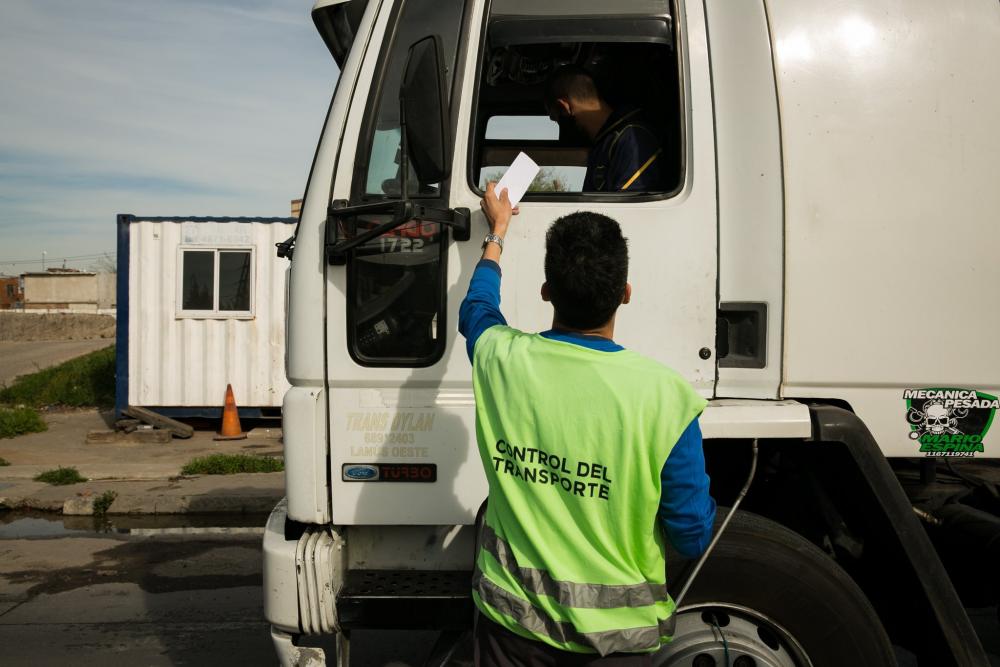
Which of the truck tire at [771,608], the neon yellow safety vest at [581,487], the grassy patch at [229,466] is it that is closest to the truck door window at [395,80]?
the neon yellow safety vest at [581,487]

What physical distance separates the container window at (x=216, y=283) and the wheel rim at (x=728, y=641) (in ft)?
31.4

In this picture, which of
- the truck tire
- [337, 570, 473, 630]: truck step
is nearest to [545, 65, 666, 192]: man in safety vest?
the truck tire

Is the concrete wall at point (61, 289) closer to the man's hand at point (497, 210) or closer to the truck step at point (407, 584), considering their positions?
the truck step at point (407, 584)

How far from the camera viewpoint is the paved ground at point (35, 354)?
64.7ft

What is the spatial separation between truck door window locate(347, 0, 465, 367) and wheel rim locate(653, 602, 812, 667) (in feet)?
3.77

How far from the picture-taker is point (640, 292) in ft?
8.44

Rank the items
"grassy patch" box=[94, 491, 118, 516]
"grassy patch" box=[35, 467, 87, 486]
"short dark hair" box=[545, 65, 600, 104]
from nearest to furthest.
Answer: "short dark hair" box=[545, 65, 600, 104] → "grassy patch" box=[94, 491, 118, 516] → "grassy patch" box=[35, 467, 87, 486]

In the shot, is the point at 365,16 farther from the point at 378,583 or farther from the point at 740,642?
the point at 740,642

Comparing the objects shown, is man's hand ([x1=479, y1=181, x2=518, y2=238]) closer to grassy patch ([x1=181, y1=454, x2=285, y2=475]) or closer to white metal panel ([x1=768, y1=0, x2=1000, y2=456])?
white metal panel ([x1=768, y1=0, x2=1000, y2=456])

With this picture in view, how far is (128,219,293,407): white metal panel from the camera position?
11.0m

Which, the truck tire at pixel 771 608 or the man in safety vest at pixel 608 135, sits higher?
the man in safety vest at pixel 608 135

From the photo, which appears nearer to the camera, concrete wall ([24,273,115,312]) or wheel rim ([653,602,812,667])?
wheel rim ([653,602,812,667])

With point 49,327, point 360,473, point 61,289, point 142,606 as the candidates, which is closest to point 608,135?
point 360,473

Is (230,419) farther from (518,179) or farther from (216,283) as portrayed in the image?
(518,179)
